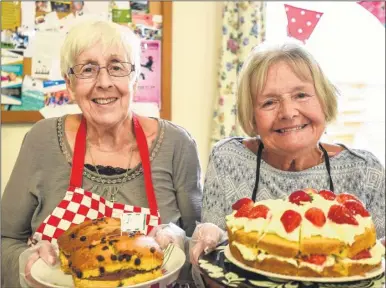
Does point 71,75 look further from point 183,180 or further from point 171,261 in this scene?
point 171,261

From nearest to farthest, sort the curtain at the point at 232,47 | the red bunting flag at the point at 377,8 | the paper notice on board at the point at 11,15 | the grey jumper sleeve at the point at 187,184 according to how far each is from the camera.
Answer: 1. the grey jumper sleeve at the point at 187,184
2. the red bunting flag at the point at 377,8
3. the paper notice on board at the point at 11,15
4. the curtain at the point at 232,47

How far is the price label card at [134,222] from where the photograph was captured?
1.38 meters

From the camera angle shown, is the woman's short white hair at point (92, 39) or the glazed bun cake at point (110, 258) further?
the woman's short white hair at point (92, 39)

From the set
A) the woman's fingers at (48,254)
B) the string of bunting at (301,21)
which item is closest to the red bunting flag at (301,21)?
the string of bunting at (301,21)

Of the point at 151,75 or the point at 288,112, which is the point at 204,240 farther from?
the point at 151,75

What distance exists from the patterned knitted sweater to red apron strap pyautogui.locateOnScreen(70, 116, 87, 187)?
41cm

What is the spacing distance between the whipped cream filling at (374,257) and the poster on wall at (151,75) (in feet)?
6.49

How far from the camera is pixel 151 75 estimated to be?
2.93m

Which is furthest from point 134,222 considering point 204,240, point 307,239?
point 307,239

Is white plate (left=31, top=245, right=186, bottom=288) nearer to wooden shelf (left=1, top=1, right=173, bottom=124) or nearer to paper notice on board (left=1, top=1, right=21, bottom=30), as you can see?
wooden shelf (left=1, top=1, right=173, bottom=124)

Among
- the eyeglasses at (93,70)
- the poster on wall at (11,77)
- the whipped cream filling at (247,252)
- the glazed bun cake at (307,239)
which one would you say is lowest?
the whipped cream filling at (247,252)

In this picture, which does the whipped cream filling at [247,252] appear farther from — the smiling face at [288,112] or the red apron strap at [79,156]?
the red apron strap at [79,156]

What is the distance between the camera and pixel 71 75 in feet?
5.27

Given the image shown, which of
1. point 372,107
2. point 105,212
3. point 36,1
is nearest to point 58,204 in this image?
point 105,212
